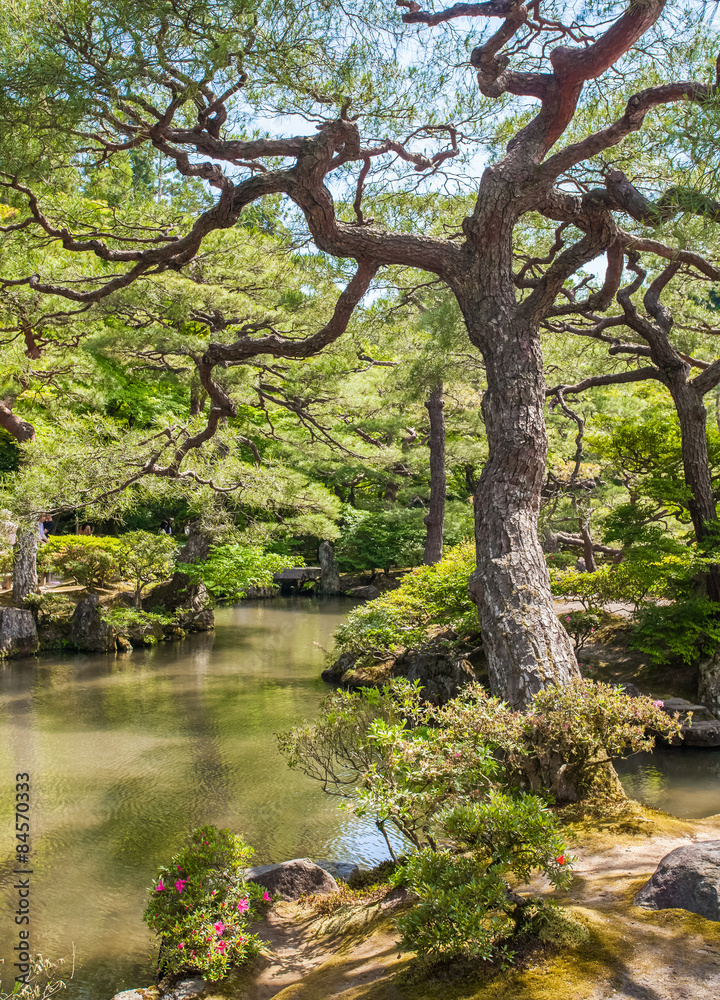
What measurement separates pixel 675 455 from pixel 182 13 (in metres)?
6.05

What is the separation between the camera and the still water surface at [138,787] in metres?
3.64

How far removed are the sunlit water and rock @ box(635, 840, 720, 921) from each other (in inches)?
88.8

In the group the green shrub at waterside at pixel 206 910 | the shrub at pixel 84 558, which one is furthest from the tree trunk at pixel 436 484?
the green shrub at waterside at pixel 206 910

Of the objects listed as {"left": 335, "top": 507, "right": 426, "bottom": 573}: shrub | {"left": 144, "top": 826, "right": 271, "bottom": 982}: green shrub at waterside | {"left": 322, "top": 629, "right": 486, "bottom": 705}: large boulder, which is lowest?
{"left": 144, "top": 826, "right": 271, "bottom": 982}: green shrub at waterside

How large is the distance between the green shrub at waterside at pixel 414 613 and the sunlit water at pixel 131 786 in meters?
0.97

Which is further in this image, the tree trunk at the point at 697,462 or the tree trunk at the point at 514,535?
the tree trunk at the point at 697,462

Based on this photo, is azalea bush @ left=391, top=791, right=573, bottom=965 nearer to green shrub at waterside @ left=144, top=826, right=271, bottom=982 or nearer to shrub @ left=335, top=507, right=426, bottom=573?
green shrub at waterside @ left=144, top=826, right=271, bottom=982

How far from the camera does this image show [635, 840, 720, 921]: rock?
7.47 feet

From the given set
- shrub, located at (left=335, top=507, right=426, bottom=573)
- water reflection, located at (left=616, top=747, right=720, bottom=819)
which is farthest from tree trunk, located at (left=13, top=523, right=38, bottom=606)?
water reflection, located at (left=616, top=747, right=720, bottom=819)

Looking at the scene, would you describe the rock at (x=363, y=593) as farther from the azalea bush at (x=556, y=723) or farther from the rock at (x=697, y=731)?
the azalea bush at (x=556, y=723)

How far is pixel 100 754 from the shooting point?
248 inches

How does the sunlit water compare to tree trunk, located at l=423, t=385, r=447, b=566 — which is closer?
the sunlit water

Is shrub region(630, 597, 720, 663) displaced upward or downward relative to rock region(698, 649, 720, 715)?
upward

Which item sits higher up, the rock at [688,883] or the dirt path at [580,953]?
the rock at [688,883]
